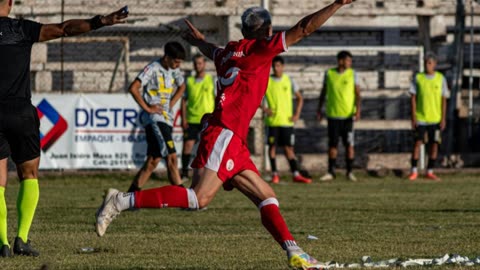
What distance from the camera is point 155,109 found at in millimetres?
15031

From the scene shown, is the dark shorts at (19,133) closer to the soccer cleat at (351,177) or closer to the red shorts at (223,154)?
the red shorts at (223,154)

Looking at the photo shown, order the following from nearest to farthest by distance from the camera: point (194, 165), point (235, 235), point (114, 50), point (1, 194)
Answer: point (194, 165), point (1, 194), point (235, 235), point (114, 50)

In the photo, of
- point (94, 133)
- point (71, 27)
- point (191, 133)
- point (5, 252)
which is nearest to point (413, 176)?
point (191, 133)

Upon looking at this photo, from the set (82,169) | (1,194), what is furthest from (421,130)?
(1,194)

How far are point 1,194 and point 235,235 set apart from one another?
2596mm

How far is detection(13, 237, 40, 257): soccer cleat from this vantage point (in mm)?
9636

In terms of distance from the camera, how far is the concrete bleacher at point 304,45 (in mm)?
24234

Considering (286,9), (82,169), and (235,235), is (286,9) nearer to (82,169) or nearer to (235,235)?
(82,169)

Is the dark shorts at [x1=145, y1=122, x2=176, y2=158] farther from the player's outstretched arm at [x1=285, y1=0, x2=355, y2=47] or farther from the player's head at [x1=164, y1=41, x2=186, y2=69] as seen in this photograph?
the player's outstretched arm at [x1=285, y1=0, x2=355, y2=47]

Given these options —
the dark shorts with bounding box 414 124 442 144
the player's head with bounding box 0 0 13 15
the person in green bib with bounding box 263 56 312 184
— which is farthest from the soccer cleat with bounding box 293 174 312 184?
the player's head with bounding box 0 0 13 15

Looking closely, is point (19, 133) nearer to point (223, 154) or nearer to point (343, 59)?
point (223, 154)

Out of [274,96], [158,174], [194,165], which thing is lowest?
[158,174]

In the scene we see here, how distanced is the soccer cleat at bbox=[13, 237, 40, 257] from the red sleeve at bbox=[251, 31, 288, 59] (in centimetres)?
250

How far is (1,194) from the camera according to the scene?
31.7ft
